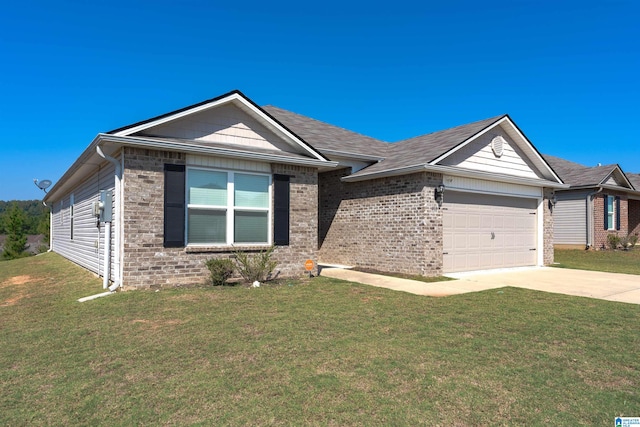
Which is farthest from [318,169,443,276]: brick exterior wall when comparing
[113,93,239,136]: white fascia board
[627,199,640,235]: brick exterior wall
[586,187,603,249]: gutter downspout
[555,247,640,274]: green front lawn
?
[627,199,640,235]: brick exterior wall

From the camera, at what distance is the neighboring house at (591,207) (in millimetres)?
19750

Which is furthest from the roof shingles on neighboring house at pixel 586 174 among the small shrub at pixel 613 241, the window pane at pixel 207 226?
the window pane at pixel 207 226

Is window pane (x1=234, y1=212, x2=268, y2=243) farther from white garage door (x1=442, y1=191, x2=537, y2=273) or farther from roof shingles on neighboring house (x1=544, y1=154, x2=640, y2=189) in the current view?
roof shingles on neighboring house (x1=544, y1=154, x2=640, y2=189)

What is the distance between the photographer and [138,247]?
27.5 ft

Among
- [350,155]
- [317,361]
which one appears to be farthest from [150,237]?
[350,155]

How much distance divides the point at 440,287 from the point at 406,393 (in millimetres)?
5914

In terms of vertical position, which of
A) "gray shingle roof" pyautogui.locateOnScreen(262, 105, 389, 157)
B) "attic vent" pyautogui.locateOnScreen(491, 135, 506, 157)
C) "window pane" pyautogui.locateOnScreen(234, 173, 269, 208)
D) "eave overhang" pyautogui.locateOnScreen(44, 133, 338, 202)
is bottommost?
"window pane" pyautogui.locateOnScreen(234, 173, 269, 208)

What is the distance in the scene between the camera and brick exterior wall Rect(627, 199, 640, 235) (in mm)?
25953

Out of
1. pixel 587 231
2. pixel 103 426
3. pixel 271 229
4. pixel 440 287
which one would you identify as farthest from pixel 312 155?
pixel 587 231

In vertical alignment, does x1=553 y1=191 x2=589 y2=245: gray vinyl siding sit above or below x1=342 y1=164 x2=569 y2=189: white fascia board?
below

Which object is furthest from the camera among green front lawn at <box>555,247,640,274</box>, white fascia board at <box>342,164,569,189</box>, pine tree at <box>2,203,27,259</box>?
pine tree at <box>2,203,27,259</box>

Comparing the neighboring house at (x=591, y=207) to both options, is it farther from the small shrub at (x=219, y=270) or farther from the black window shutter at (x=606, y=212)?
the small shrub at (x=219, y=270)

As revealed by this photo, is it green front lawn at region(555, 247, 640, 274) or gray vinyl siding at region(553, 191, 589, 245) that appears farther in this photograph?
gray vinyl siding at region(553, 191, 589, 245)

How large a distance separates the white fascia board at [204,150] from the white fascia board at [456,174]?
2124mm
